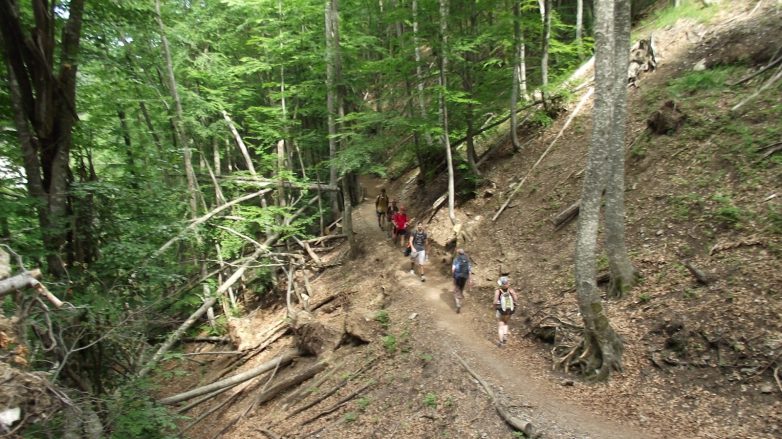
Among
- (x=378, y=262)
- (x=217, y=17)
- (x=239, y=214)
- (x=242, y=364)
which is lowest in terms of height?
(x=242, y=364)

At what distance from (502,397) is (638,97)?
40.5ft

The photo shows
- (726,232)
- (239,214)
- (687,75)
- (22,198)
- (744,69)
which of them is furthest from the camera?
(239,214)

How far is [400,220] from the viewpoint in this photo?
55.5 ft

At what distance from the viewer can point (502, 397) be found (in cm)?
829

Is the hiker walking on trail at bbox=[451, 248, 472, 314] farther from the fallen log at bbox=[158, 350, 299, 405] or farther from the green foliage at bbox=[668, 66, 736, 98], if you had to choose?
the green foliage at bbox=[668, 66, 736, 98]

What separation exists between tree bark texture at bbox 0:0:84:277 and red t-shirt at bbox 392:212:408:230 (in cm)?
1103

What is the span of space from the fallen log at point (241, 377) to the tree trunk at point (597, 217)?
8.26 m

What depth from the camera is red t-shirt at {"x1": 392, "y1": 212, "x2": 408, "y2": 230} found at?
55.4 ft

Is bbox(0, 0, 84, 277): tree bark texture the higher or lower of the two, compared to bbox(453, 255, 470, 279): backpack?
higher

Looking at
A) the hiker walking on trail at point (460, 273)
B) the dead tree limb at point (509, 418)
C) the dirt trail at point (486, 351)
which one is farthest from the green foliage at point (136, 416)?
the hiker walking on trail at point (460, 273)

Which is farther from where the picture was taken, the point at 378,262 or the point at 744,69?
the point at 378,262

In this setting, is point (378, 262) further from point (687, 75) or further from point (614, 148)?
point (687, 75)

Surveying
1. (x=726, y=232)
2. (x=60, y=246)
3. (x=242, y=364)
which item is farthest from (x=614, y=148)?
(x=242, y=364)

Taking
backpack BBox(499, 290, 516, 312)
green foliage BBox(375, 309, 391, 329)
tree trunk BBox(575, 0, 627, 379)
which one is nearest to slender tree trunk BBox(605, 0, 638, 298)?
tree trunk BBox(575, 0, 627, 379)
